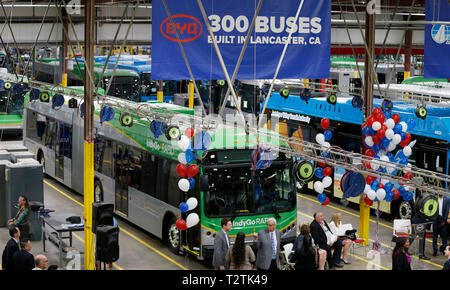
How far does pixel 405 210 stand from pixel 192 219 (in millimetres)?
6924

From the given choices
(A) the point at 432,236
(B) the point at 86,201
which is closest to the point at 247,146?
(B) the point at 86,201

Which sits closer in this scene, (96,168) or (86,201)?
(86,201)

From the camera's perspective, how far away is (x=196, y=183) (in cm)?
1519

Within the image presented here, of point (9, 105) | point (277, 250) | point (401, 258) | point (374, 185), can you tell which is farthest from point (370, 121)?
point (9, 105)

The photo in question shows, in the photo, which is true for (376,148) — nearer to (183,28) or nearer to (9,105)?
(183,28)

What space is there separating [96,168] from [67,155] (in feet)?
8.85

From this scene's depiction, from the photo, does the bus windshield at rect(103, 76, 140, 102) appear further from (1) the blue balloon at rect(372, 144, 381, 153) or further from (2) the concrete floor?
(1) the blue balloon at rect(372, 144, 381, 153)

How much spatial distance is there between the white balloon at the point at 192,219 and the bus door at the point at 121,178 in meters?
4.23

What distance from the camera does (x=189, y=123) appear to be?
16766 millimetres

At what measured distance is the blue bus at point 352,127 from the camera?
18.4 meters

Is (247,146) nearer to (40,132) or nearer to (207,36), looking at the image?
(207,36)

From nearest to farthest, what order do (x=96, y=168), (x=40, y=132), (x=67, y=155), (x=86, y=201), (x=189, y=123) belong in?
1. (x=86, y=201)
2. (x=189, y=123)
3. (x=96, y=168)
4. (x=67, y=155)
5. (x=40, y=132)

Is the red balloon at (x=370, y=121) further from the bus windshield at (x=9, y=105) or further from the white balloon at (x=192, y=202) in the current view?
the bus windshield at (x=9, y=105)

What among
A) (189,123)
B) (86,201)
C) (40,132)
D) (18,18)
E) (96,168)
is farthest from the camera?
(18,18)
